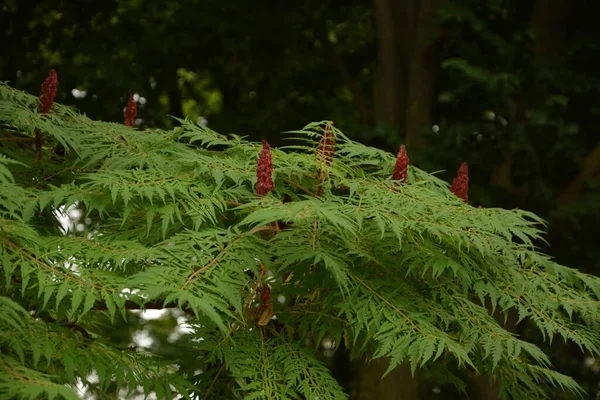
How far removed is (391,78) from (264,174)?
19.0ft

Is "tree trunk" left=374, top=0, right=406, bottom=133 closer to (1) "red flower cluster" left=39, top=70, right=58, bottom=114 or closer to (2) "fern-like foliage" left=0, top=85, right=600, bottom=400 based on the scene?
(2) "fern-like foliage" left=0, top=85, right=600, bottom=400

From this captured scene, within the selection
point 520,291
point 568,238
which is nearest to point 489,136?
point 568,238

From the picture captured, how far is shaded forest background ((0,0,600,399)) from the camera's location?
7477 mm

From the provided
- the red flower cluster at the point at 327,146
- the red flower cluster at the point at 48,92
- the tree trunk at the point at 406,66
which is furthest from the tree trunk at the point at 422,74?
the red flower cluster at the point at 48,92

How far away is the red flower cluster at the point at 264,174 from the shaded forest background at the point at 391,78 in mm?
3209

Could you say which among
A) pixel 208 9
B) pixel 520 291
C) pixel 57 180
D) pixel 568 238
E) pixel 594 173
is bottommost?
pixel 568 238

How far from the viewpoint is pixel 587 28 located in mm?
8727

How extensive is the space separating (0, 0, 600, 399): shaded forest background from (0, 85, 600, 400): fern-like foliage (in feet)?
9.50

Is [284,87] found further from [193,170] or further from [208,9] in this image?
[193,170]

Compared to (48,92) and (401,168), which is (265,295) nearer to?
(401,168)

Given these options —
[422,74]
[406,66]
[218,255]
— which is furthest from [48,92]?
[406,66]

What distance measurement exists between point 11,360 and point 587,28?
25.2 feet

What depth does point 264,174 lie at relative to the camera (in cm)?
288

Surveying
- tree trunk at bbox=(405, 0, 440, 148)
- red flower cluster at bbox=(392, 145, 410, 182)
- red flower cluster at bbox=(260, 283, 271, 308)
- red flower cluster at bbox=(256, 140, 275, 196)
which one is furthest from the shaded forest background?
→ red flower cluster at bbox=(256, 140, 275, 196)
